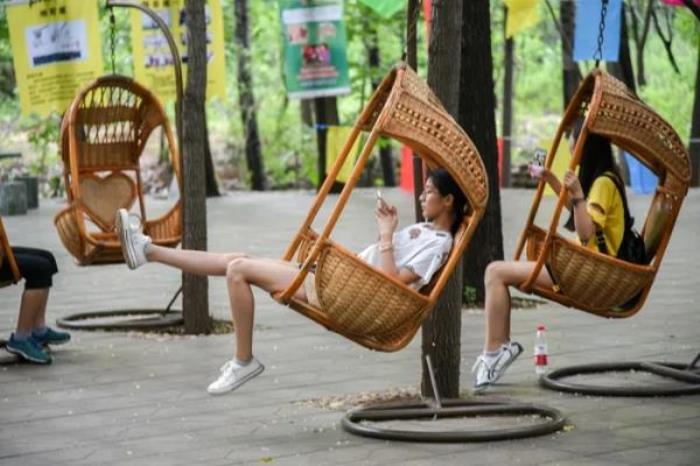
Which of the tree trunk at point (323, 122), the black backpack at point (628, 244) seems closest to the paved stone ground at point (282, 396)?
the black backpack at point (628, 244)

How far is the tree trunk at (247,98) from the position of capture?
111ft

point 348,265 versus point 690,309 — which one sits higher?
point 348,265

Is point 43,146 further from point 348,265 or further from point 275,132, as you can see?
point 348,265

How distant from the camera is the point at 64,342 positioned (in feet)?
34.9

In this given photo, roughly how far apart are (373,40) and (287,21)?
26.9 feet

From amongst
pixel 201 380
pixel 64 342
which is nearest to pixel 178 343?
pixel 64 342

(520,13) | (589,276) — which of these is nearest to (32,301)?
(589,276)

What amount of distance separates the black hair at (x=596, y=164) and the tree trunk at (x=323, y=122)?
63.9ft

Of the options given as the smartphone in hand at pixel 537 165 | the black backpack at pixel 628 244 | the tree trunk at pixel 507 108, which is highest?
the smartphone in hand at pixel 537 165

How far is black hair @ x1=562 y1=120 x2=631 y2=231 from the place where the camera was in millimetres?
8789

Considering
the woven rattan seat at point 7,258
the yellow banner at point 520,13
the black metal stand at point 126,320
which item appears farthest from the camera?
the yellow banner at point 520,13

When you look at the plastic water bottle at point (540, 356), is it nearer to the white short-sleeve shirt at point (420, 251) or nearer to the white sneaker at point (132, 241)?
the white short-sleeve shirt at point (420, 251)

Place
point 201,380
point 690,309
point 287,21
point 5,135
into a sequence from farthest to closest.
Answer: point 5,135 < point 287,21 < point 690,309 < point 201,380

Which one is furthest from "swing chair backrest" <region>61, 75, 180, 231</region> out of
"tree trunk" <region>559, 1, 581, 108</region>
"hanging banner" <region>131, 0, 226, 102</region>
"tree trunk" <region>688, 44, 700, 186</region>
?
"tree trunk" <region>688, 44, 700, 186</region>
